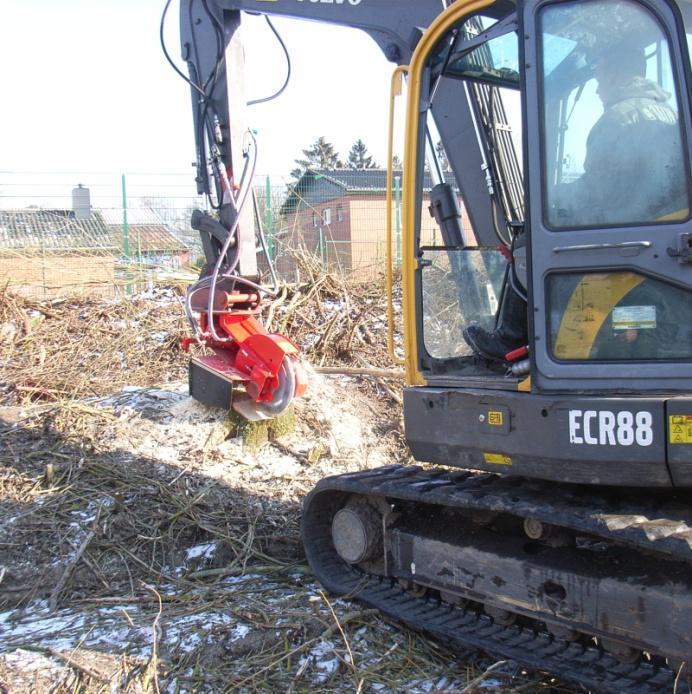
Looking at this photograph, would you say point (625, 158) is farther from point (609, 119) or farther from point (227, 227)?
point (227, 227)

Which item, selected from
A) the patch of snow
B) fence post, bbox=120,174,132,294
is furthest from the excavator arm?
fence post, bbox=120,174,132,294

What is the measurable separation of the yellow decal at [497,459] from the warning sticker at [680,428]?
2.23 ft

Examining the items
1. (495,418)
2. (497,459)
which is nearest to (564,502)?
(497,459)

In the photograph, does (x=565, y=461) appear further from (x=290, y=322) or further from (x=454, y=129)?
(x=290, y=322)

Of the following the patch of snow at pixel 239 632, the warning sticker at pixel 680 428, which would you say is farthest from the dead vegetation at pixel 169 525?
the warning sticker at pixel 680 428

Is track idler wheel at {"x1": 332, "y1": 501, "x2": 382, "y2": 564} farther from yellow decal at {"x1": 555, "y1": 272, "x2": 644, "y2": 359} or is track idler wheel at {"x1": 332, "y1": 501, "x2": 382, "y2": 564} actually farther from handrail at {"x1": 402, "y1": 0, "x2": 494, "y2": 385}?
yellow decal at {"x1": 555, "y1": 272, "x2": 644, "y2": 359}

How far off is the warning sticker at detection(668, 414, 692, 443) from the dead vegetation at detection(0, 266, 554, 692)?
1246 mm

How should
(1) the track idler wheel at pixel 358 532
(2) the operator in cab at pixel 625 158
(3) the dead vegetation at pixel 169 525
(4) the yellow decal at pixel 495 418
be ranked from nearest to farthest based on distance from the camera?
(2) the operator in cab at pixel 625 158 < (4) the yellow decal at pixel 495 418 < (3) the dead vegetation at pixel 169 525 < (1) the track idler wheel at pixel 358 532

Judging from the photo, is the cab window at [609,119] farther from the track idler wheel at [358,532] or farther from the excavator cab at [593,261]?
the track idler wheel at [358,532]

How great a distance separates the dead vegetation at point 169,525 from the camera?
3.53 meters

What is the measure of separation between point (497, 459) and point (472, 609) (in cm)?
90

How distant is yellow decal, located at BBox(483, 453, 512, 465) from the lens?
3.32 metres

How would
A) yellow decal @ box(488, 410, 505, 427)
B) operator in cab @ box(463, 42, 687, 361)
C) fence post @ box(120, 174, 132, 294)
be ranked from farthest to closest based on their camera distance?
fence post @ box(120, 174, 132, 294), yellow decal @ box(488, 410, 505, 427), operator in cab @ box(463, 42, 687, 361)

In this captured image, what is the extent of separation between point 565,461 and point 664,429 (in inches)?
16.1
